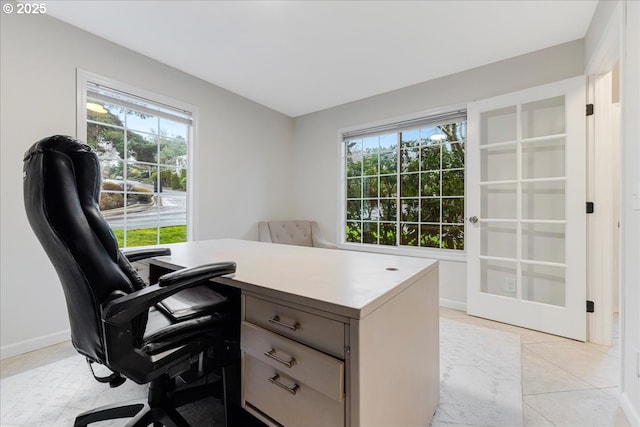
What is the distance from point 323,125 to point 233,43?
71.1 inches

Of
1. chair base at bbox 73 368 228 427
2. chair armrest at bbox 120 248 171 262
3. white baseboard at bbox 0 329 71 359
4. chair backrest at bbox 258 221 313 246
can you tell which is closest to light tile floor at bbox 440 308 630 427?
chair base at bbox 73 368 228 427

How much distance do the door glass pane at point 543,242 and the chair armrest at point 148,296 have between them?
8.78ft

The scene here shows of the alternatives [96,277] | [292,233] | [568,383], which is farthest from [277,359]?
[292,233]

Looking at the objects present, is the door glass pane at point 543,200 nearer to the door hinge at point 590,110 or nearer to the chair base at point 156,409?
the door hinge at point 590,110

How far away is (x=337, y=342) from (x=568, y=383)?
1790 mm

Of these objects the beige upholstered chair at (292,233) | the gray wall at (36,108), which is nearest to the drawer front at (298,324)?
the gray wall at (36,108)

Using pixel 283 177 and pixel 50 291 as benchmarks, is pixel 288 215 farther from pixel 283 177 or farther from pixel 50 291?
pixel 50 291

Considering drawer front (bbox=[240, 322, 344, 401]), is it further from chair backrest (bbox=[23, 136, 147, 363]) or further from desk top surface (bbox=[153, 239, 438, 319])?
chair backrest (bbox=[23, 136, 147, 363])

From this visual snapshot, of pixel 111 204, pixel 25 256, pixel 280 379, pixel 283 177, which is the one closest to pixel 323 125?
pixel 283 177

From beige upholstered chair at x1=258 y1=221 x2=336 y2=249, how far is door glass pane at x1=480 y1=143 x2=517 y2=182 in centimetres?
197

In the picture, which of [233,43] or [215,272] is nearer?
[215,272]

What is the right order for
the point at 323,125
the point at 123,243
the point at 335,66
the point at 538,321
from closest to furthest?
1. the point at 538,321
2. the point at 123,243
3. the point at 335,66
4. the point at 323,125

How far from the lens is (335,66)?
282 centimetres

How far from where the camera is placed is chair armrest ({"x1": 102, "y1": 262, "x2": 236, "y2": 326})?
80cm
